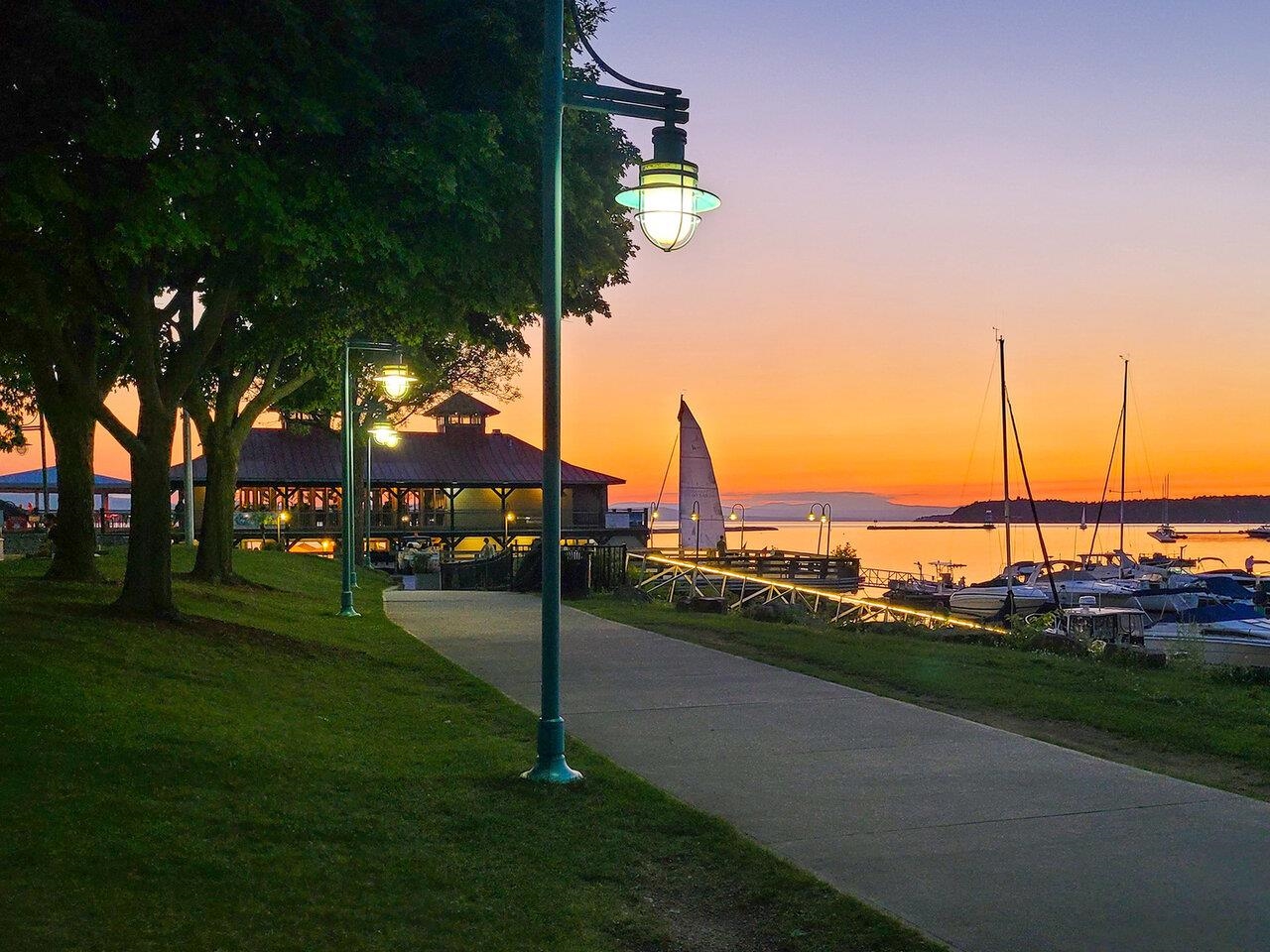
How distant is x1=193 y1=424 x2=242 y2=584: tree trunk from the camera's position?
2080 cm

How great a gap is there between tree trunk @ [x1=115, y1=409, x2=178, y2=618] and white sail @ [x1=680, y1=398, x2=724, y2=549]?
4291 cm

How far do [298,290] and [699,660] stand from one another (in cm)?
786

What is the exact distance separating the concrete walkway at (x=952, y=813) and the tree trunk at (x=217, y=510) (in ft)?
36.2

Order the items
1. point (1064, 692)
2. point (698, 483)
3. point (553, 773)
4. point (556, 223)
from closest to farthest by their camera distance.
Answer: point (553, 773), point (556, 223), point (1064, 692), point (698, 483)

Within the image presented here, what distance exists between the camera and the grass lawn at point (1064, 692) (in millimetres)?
8578

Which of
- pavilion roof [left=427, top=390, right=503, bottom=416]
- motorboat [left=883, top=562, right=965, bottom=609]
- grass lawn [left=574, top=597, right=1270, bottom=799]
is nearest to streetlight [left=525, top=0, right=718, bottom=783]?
grass lawn [left=574, top=597, right=1270, bottom=799]

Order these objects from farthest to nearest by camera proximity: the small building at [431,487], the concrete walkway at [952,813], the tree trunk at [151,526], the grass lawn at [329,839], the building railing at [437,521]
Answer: the small building at [431,487], the building railing at [437,521], the tree trunk at [151,526], the concrete walkway at [952,813], the grass lawn at [329,839]

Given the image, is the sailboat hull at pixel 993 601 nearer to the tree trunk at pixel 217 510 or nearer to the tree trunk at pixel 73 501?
the tree trunk at pixel 217 510

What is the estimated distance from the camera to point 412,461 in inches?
2473

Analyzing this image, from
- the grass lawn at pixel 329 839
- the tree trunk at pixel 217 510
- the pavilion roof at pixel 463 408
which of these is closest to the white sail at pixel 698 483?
the pavilion roof at pixel 463 408

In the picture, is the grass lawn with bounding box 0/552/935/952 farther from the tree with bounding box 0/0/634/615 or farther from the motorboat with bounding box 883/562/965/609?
the motorboat with bounding box 883/562/965/609

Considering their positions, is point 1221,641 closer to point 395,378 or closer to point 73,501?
point 395,378

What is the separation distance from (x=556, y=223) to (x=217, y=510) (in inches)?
608

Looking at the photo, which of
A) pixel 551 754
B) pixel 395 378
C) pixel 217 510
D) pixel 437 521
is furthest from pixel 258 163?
pixel 437 521
